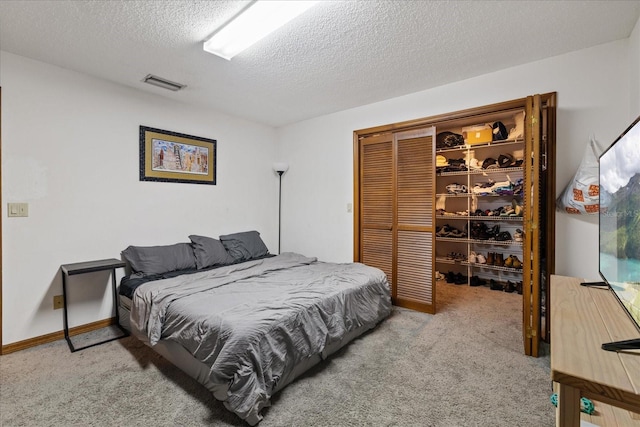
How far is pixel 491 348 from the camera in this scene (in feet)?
7.83

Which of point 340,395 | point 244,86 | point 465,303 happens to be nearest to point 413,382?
point 340,395

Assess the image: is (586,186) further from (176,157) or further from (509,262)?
(176,157)

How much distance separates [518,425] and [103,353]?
9.50 ft

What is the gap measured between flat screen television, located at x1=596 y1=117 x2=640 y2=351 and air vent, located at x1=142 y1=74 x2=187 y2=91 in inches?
132

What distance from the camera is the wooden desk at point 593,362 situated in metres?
0.74

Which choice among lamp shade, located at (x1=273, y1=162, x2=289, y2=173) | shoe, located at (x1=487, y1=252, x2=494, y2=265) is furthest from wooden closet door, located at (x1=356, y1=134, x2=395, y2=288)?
shoe, located at (x1=487, y1=252, x2=494, y2=265)

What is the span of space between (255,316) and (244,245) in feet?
6.66

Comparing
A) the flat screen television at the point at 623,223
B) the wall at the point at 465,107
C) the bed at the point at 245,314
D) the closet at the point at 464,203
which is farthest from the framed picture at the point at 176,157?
the flat screen television at the point at 623,223

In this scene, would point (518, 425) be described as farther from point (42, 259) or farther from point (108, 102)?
point (108, 102)

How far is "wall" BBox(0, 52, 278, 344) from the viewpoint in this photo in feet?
7.95

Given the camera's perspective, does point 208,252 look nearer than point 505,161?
Yes

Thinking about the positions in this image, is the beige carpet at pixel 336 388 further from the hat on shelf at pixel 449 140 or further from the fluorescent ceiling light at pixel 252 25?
the hat on shelf at pixel 449 140

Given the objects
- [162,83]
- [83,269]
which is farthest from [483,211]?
[83,269]

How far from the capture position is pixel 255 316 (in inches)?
71.4
